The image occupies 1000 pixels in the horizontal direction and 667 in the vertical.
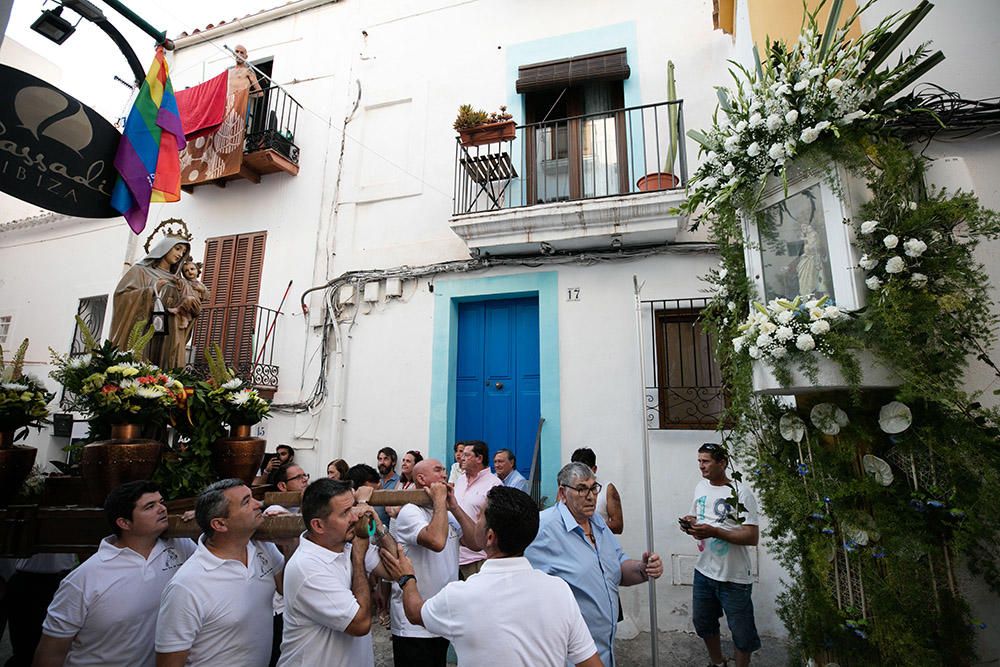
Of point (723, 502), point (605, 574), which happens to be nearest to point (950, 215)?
Result: point (723, 502)

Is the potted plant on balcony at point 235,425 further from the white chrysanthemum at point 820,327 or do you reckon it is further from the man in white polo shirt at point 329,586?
the white chrysanthemum at point 820,327

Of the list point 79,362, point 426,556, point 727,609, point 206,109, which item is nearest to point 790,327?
point 727,609

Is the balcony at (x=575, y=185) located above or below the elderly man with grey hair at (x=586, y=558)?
above

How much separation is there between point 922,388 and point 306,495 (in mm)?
3052

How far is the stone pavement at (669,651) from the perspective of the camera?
435cm

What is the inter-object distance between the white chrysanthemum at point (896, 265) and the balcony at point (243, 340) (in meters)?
6.65

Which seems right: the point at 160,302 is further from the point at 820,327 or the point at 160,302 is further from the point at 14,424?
the point at 820,327

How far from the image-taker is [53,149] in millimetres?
3773

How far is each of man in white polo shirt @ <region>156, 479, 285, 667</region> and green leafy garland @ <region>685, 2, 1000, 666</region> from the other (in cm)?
289

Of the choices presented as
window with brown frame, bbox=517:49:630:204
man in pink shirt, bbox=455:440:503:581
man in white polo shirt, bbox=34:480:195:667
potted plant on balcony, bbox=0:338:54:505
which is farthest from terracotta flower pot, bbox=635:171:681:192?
potted plant on balcony, bbox=0:338:54:505

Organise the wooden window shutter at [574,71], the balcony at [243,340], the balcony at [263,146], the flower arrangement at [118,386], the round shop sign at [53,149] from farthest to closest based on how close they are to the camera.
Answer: the balcony at [263,146] < the balcony at [243,340] < the wooden window shutter at [574,71] < the round shop sign at [53,149] < the flower arrangement at [118,386]

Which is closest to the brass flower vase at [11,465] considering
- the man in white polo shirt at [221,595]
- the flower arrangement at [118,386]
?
the flower arrangement at [118,386]

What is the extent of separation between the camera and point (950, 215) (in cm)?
284

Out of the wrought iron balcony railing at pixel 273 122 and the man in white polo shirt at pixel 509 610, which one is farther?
the wrought iron balcony railing at pixel 273 122
